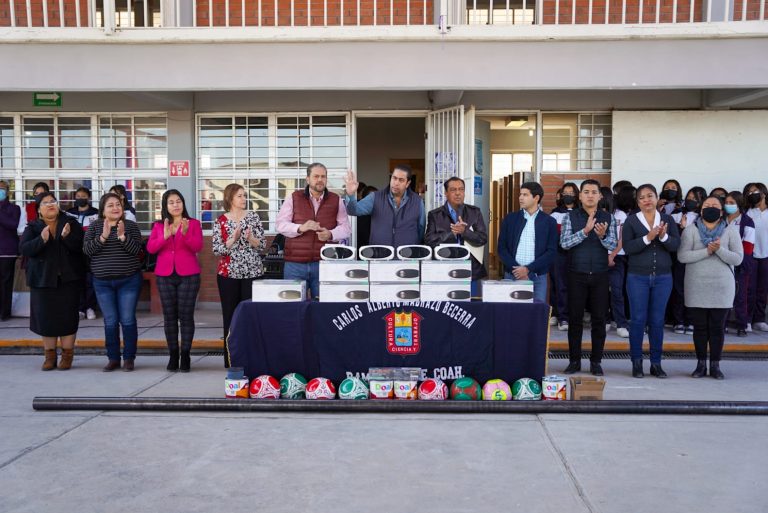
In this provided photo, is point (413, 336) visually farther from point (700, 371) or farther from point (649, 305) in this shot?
point (700, 371)

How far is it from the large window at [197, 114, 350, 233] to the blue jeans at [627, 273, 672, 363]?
199 inches

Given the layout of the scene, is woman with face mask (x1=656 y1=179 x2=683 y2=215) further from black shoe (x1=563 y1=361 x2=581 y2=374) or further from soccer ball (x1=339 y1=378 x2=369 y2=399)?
soccer ball (x1=339 y1=378 x2=369 y2=399)

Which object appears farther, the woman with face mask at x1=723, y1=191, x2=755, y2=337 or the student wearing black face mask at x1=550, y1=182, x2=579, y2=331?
the student wearing black face mask at x1=550, y1=182, x2=579, y2=331

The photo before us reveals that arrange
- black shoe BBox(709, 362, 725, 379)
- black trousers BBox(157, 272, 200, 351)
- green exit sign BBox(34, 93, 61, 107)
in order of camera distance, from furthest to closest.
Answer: green exit sign BBox(34, 93, 61, 107) < black trousers BBox(157, 272, 200, 351) < black shoe BBox(709, 362, 725, 379)

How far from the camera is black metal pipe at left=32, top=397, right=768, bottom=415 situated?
5.50 meters

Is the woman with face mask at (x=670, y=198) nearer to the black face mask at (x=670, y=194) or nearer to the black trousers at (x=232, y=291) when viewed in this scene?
the black face mask at (x=670, y=194)

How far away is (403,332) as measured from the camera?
588cm

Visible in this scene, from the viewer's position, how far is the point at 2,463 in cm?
451

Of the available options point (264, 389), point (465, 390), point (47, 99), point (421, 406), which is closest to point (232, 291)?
point (264, 389)

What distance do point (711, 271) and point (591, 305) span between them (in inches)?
45.4

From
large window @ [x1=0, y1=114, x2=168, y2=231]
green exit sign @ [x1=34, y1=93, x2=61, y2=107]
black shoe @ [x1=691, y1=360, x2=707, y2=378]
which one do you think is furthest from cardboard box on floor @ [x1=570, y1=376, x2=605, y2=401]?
green exit sign @ [x1=34, y1=93, x2=61, y2=107]

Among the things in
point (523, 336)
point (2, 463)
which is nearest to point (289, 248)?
point (523, 336)

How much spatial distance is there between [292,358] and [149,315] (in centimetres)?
497

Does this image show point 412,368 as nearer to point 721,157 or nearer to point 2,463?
point 2,463
